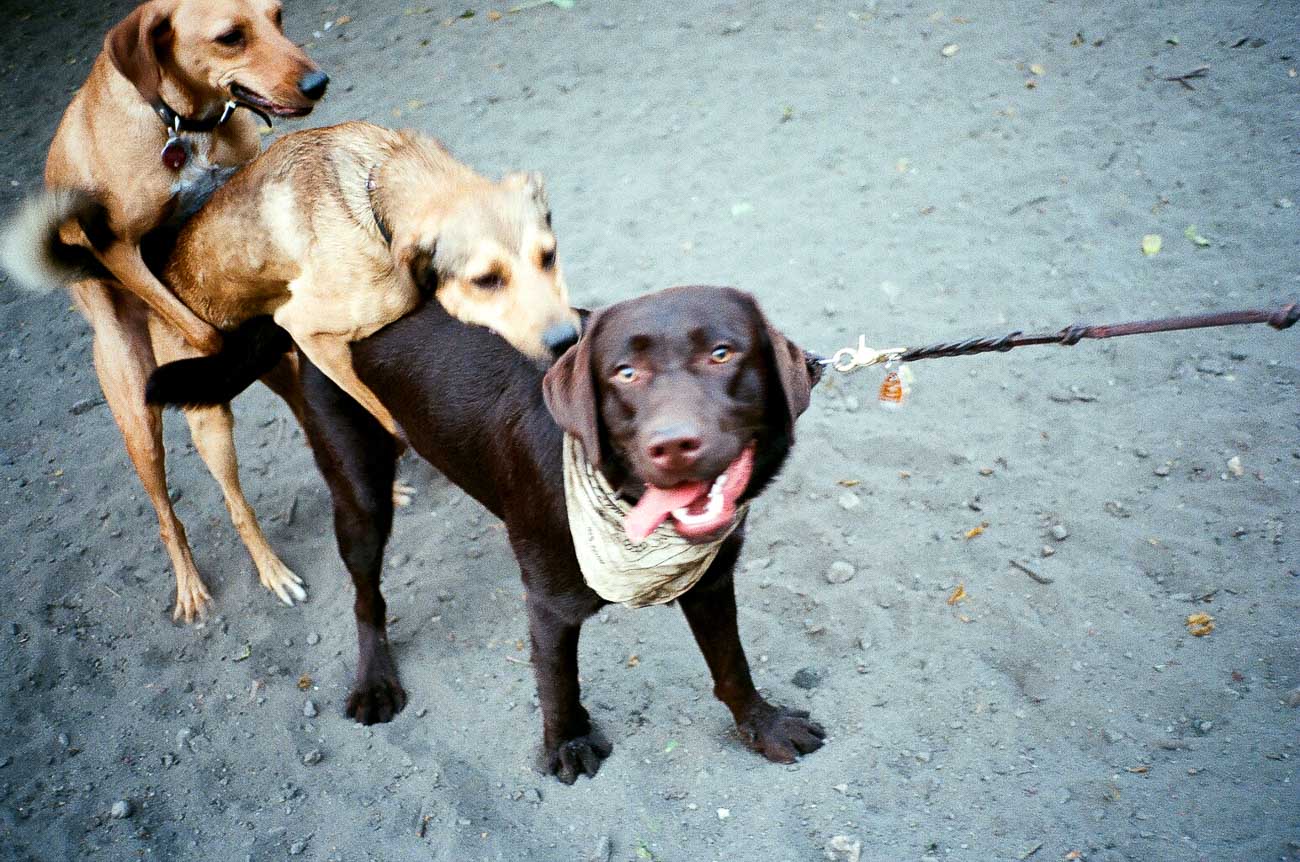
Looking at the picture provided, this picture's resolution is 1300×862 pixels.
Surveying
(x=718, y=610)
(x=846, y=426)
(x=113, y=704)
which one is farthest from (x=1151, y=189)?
(x=113, y=704)

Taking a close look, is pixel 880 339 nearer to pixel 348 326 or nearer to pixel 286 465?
pixel 348 326

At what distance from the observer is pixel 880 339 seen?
4.43 m

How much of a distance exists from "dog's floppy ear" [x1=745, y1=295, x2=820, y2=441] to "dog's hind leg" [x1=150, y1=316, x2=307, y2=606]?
2163 mm

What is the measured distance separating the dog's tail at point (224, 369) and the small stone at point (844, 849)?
2470 millimetres

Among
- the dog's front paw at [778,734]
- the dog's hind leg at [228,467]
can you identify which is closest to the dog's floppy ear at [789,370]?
the dog's front paw at [778,734]

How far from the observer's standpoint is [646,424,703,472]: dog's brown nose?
2.05 metres

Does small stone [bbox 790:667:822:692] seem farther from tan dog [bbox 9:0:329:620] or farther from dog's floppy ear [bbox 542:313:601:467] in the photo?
tan dog [bbox 9:0:329:620]

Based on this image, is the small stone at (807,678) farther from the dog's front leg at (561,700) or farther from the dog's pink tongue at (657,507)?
the dog's pink tongue at (657,507)

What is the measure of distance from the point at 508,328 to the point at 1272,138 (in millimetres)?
4359

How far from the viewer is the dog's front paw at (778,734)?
3023mm

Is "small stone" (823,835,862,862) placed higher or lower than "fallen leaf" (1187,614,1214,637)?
higher

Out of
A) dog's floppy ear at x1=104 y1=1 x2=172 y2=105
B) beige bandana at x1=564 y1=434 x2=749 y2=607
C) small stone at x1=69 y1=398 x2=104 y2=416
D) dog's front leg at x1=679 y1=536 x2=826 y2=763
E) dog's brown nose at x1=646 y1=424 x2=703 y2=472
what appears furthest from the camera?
small stone at x1=69 y1=398 x2=104 y2=416

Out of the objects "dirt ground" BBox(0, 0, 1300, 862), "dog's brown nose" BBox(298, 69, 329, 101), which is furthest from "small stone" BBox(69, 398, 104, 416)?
"dog's brown nose" BBox(298, 69, 329, 101)

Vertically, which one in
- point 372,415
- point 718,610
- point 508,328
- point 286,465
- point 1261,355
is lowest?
point 1261,355
